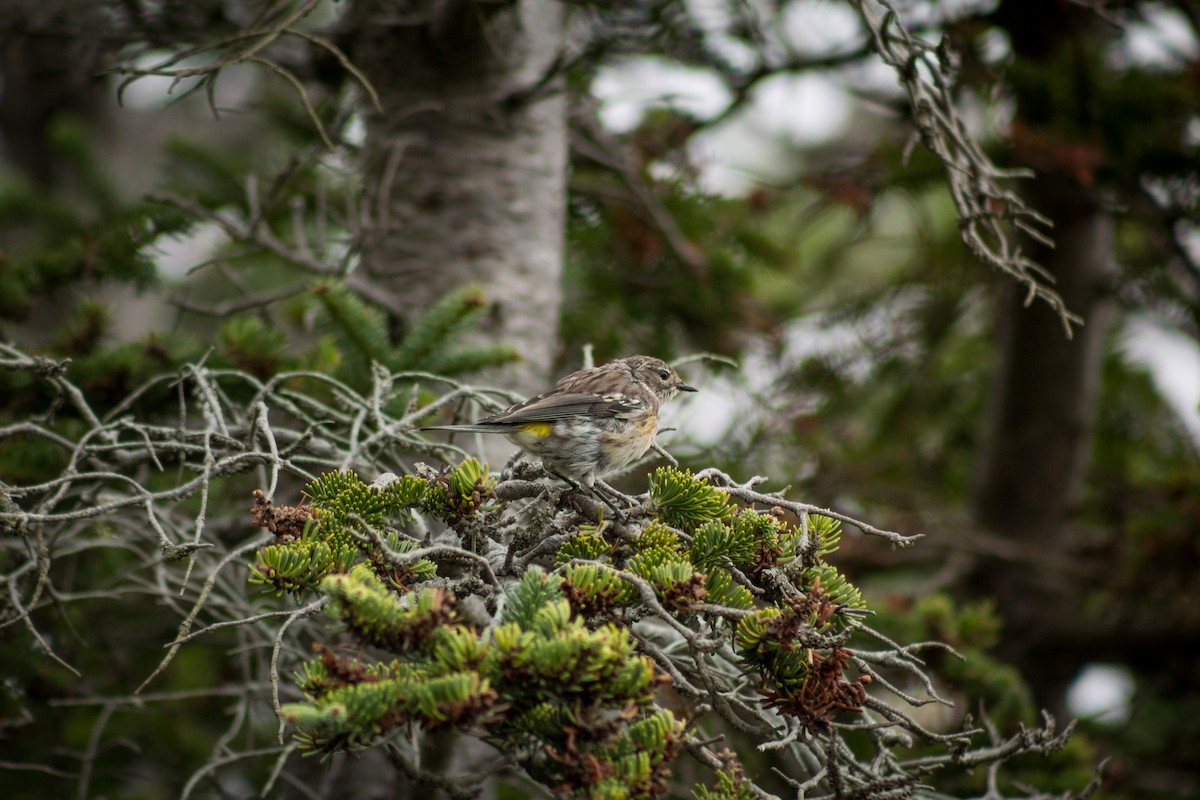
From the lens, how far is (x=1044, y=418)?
19.9 ft

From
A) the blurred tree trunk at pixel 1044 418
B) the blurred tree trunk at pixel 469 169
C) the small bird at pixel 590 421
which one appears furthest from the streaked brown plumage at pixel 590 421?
the blurred tree trunk at pixel 1044 418

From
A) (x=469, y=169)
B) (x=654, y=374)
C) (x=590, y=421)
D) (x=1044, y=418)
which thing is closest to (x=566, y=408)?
(x=590, y=421)

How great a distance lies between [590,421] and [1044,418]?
12.7ft

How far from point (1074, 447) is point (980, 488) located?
62 cm

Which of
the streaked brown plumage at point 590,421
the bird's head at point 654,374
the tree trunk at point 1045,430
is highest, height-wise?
the streaked brown plumage at point 590,421

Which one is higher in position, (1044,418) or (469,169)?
(469,169)

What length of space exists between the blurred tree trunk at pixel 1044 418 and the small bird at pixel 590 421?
10.1 feet

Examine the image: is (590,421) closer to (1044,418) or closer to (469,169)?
(469,169)

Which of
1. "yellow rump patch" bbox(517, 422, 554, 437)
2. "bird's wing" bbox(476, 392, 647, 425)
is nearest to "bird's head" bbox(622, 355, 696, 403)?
"bird's wing" bbox(476, 392, 647, 425)

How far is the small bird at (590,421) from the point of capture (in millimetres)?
3088

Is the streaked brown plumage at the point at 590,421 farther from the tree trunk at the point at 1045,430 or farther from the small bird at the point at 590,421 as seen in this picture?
the tree trunk at the point at 1045,430

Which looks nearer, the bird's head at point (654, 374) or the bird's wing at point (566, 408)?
the bird's wing at point (566, 408)

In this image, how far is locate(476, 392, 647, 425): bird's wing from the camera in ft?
10.4

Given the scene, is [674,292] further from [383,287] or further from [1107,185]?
[1107,185]
